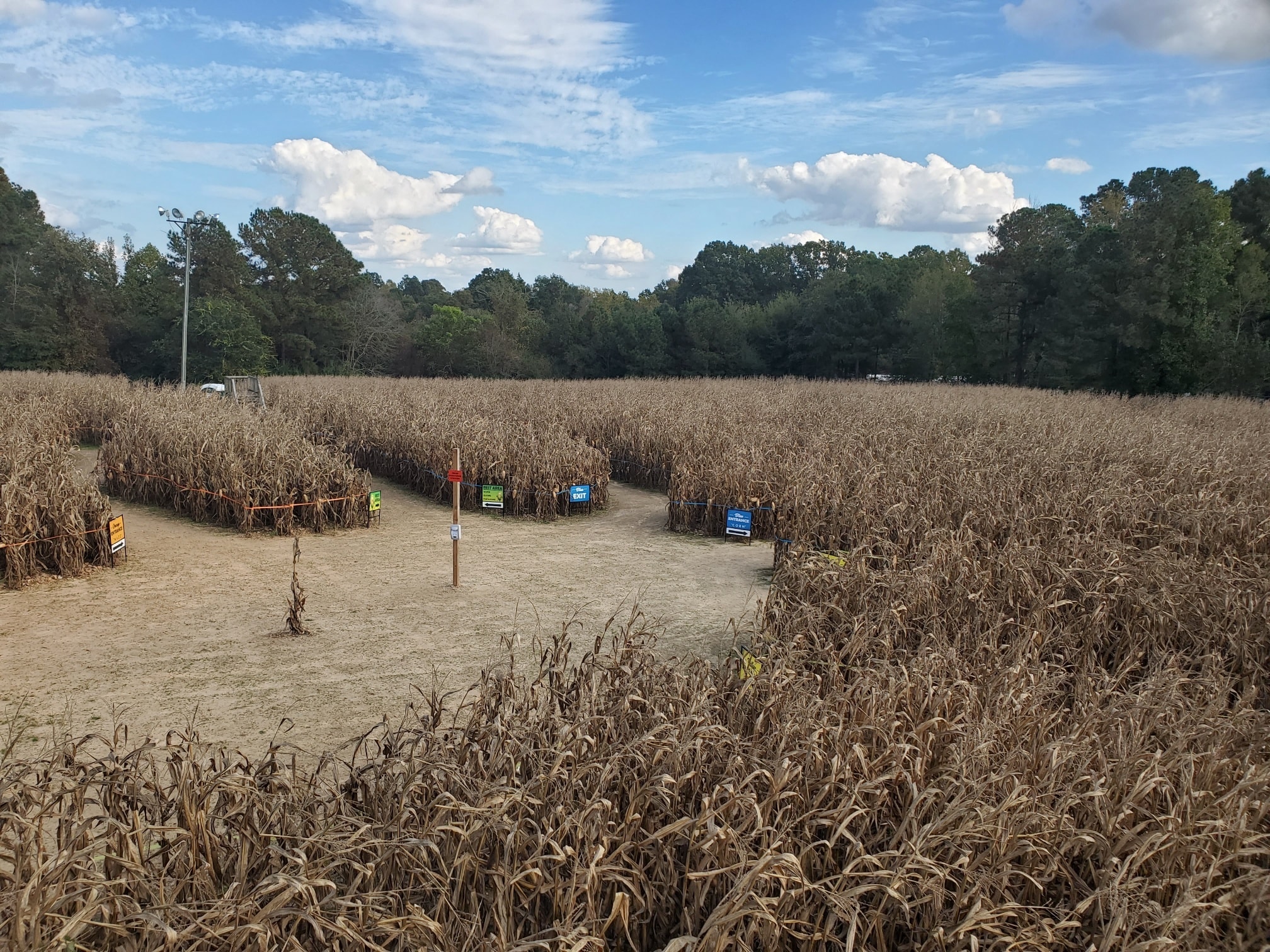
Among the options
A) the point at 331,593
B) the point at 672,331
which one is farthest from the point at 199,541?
the point at 672,331

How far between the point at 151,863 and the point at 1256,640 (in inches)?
193

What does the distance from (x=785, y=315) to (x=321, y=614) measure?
125ft

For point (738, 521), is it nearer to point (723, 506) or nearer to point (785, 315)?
point (723, 506)

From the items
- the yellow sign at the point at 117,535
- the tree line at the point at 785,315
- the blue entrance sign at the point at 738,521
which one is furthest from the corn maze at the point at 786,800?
the tree line at the point at 785,315

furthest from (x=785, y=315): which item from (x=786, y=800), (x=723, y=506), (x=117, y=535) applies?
(x=786, y=800)

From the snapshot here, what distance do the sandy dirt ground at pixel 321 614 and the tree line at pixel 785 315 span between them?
2382 centimetres

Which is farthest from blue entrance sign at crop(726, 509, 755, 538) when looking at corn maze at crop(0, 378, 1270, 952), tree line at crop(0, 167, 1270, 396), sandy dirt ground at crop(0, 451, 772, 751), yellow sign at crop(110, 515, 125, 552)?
tree line at crop(0, 167, 1270, 396)

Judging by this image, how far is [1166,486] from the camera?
26.9 feet

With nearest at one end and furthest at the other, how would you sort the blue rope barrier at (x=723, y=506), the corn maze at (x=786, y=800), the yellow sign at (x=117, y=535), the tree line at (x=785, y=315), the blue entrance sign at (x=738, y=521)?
the corn maze at (x=786, y=800), the yellow sign at (x=117, y=535), the blue entrance sign at (x=738, y=521), the blue rope barrier at (x=723, y=506), the tree line at (x=785, y=315)

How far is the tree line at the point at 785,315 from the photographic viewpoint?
26.1 m

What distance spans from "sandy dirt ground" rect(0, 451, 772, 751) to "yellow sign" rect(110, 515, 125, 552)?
0.23 meters

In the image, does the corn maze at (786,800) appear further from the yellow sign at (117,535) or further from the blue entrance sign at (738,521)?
the yellow sign at (117,535)

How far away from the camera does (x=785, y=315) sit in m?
42.2

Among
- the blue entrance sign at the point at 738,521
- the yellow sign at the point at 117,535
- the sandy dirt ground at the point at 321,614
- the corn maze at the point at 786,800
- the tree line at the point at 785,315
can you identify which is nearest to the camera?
the corn maze at the point at 786,800
